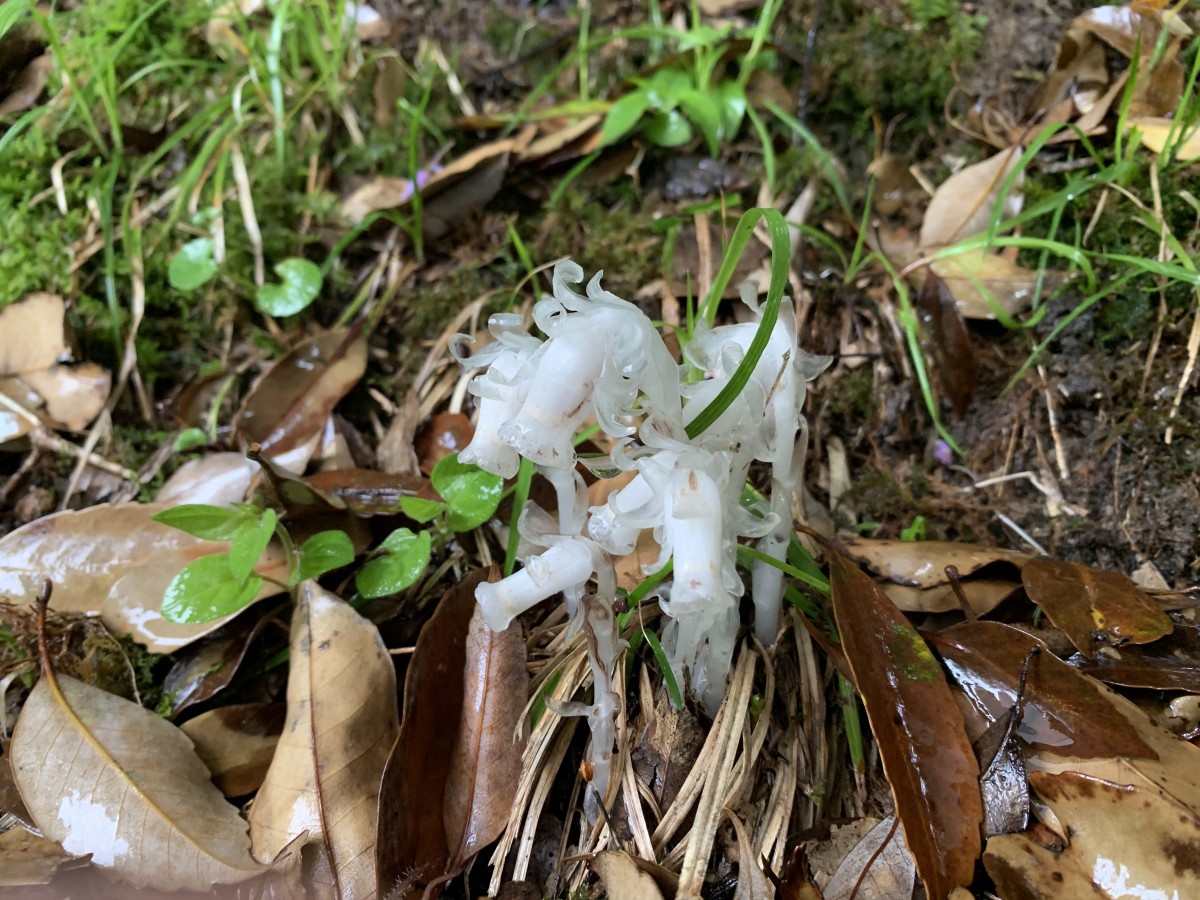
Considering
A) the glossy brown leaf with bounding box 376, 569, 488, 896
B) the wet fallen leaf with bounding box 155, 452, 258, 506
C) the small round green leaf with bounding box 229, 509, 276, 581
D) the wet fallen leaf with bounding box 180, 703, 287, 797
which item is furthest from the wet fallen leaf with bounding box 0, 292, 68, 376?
the glossy brown leaf with bounding box 376, 569, 488, 896

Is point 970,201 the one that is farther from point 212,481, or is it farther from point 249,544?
point 212,481

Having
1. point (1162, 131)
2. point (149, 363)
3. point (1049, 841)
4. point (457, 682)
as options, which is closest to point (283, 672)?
point (457, 682)

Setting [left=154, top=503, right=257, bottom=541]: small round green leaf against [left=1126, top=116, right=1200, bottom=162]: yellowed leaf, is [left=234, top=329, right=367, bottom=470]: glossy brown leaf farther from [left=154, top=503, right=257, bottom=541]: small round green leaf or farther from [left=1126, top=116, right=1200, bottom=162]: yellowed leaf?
[left=1126, top=116, right=1200, bottom=162]: yellowed leaf

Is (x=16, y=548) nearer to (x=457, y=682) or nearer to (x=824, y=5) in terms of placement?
(x=457, y=682)

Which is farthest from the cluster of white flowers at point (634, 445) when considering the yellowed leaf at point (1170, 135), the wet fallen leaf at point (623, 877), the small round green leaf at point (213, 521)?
the yellowed leaf at point (1170, 135)

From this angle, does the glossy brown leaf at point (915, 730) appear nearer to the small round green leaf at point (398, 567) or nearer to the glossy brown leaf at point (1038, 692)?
the glossy brown leaf at point (1038, 692)

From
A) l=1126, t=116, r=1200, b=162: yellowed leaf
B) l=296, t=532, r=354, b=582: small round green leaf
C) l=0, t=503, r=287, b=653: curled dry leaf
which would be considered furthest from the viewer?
l=1126, t=116, r=1200, b=162: yellowed leaf
